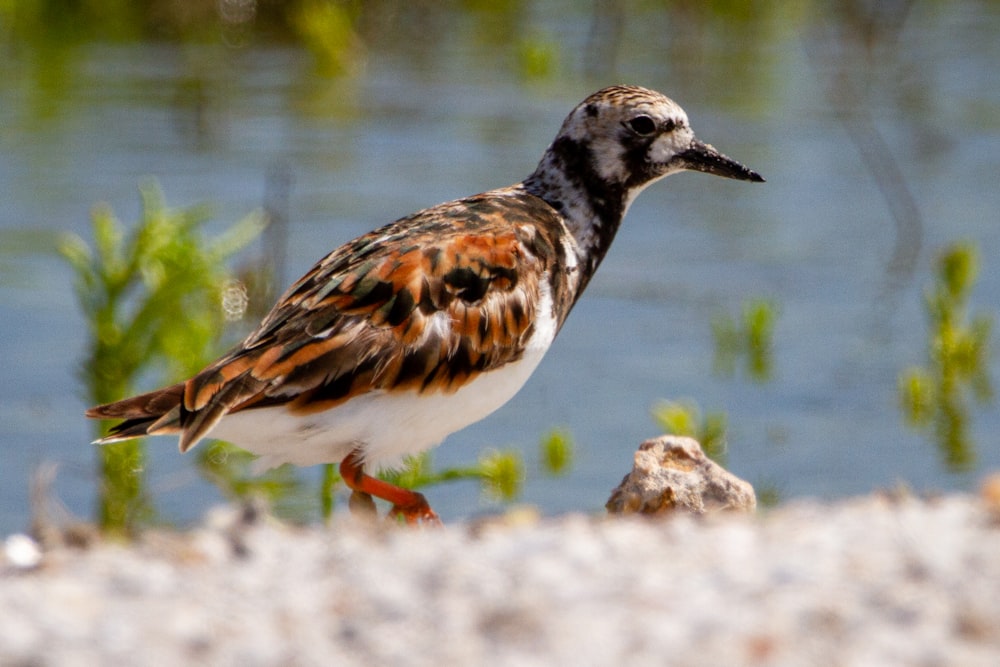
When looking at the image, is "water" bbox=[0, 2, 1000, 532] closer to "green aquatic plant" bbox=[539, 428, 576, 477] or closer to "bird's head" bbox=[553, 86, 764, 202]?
"green aquatic plant" bbox=[539, 428, 576, 477]

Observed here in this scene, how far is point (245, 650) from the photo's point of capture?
12.5 feet

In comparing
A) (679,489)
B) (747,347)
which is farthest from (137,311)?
(747,347)

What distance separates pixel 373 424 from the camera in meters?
6.31

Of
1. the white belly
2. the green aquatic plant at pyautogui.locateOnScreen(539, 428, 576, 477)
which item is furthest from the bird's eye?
the green aquatic plant at pyautogui.locateOnScreen(539, 428, 576, 477)

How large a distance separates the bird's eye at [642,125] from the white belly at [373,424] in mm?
1200

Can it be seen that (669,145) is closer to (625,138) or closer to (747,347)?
(625,138)

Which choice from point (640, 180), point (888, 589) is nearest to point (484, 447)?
point (640, 180)

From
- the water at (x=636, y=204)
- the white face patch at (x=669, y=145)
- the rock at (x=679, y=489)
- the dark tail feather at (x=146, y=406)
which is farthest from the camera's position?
the water at (x=636, y=204)

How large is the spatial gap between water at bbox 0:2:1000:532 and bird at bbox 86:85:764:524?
2.91 meters

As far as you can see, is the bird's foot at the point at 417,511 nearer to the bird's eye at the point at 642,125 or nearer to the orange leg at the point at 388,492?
the orange leg at the point at 388,492

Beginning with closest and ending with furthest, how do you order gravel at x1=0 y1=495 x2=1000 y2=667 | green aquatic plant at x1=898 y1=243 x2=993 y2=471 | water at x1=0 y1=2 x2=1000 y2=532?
gravel at x1=0 y1=495 x2=1000 y2=667 < green aquatic plant at x1=898 y1=243 x2=993 y2=471 < water at x1=0 y1=2 x2=1000 y2=532

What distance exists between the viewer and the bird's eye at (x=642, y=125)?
7.44 m

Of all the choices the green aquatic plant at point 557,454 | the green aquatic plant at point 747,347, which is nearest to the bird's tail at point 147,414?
the green aquatic plant at point 557,454

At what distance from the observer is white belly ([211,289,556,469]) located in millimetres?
6234
